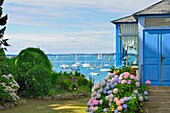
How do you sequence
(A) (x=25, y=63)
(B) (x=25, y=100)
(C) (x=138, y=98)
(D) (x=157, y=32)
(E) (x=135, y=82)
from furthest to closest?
(A) (x=25, y=63) → (B) (x=25, y=100) → (D) (x=157, y=32) → (E) (x=135, y=82) → (C) (x=138, y=98)

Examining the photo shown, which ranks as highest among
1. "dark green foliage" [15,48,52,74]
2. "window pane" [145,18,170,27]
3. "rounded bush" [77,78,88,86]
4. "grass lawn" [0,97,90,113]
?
"window pane" [145,18,170,27]

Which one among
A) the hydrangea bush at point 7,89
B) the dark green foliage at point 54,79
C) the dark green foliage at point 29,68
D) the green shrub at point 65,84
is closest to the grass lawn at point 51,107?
the hydrangea bush at point 7,89

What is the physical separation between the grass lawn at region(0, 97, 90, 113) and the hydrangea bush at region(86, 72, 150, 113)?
9.41 feet

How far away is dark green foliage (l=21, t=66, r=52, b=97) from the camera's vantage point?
47.6 ft

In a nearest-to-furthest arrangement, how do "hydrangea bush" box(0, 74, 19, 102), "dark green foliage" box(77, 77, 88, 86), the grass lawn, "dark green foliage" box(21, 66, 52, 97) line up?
the grass lawn < "hydrangea bush" box(0, 74, 19, 102) < "dark green foliage" box(21, 66, 52, 97) < "dark green foliage" box(77, 77, 88, 86)

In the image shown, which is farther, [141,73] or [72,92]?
[72,92]

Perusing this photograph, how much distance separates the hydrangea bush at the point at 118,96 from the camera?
8.15 m

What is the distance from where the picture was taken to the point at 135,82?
8.85 m

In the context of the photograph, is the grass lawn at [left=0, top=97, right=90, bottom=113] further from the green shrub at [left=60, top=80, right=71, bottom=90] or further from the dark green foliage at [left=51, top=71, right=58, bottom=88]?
the dark green foliage at [left=51, top=71, right=58, bottom=88]

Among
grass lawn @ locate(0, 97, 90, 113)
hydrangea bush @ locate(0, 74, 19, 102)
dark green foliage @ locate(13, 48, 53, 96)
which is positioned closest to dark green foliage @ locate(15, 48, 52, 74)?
dark green foliage @ locate(13, 48, 53, 96)

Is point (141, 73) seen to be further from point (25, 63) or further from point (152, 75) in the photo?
point (25, 63)

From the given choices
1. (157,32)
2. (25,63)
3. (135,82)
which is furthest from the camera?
(25,63)

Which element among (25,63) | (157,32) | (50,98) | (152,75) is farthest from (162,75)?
(25,63)

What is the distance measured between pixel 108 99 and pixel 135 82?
88 centimetres
